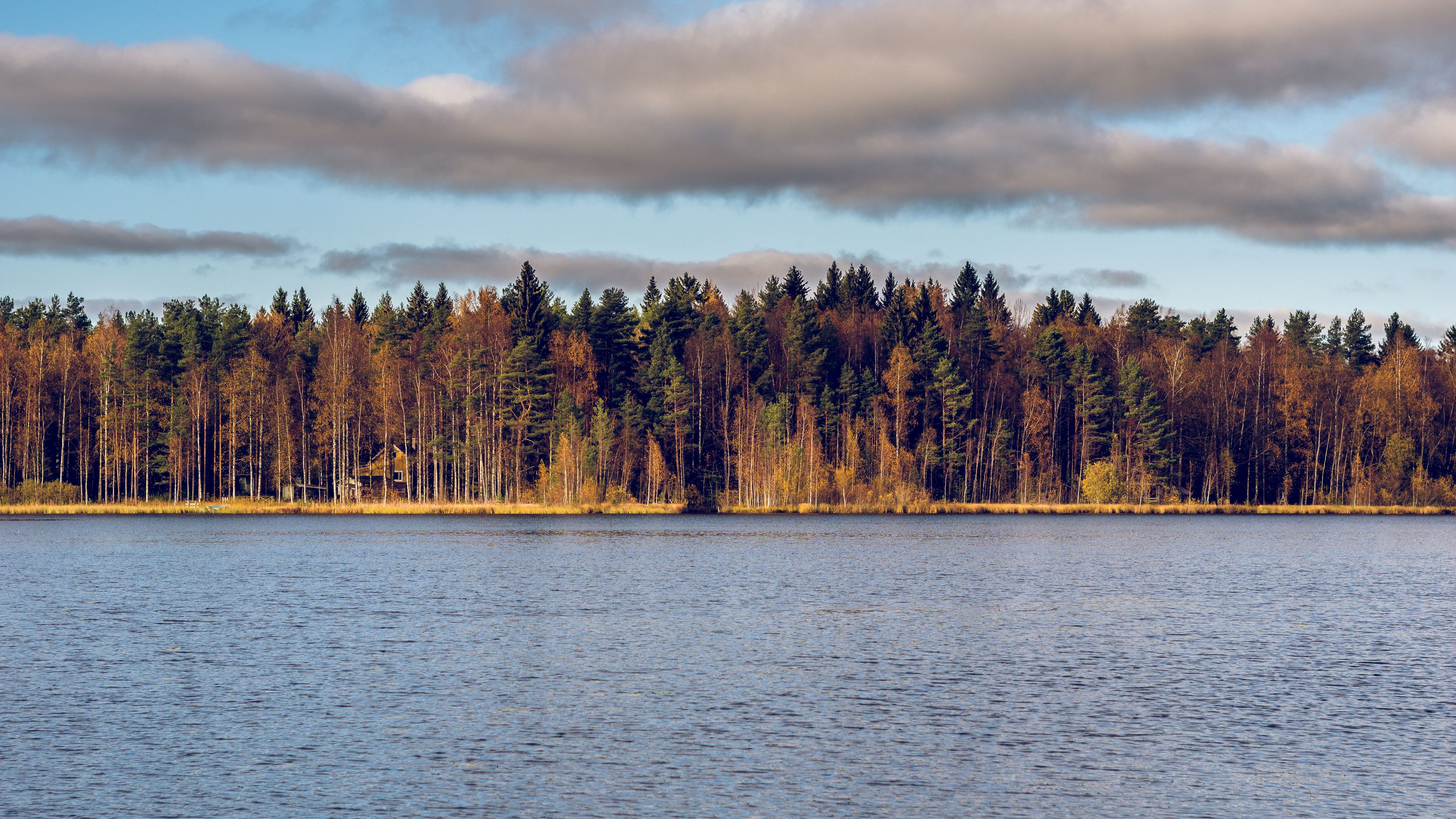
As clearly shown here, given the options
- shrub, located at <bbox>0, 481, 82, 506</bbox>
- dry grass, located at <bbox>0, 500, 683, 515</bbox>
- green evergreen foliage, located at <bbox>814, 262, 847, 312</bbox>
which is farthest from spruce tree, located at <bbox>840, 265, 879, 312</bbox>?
shrub, located at <bbox>0, 481, 82, 506</bbox>

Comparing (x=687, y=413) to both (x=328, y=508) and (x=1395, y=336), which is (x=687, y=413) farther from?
(x=1395, y=336)

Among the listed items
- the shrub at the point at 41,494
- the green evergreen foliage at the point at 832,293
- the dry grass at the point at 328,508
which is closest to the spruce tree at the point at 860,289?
the green evergreen foliage at the point at 832,293

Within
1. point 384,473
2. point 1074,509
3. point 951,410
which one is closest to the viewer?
point 384,473

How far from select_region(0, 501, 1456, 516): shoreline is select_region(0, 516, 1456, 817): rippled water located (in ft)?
170

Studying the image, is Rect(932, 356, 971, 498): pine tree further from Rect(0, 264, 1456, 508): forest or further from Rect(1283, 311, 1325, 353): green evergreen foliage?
Rect(1283, 311, 1325, 353): green evergreen foliage

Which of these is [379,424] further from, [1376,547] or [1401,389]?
[1401,389]

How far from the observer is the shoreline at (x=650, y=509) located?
10981 centimetres

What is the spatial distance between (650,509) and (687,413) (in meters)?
10.5

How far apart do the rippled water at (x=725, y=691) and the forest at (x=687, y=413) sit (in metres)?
56.7

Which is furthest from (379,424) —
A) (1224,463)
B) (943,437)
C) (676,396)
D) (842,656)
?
(842,656)

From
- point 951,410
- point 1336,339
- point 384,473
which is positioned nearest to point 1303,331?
point 1336,339

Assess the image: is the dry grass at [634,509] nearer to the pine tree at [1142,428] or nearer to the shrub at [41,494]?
the shrub at [41,494]

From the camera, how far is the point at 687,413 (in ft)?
383

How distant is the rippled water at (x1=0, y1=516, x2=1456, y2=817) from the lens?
1967 centimetres
